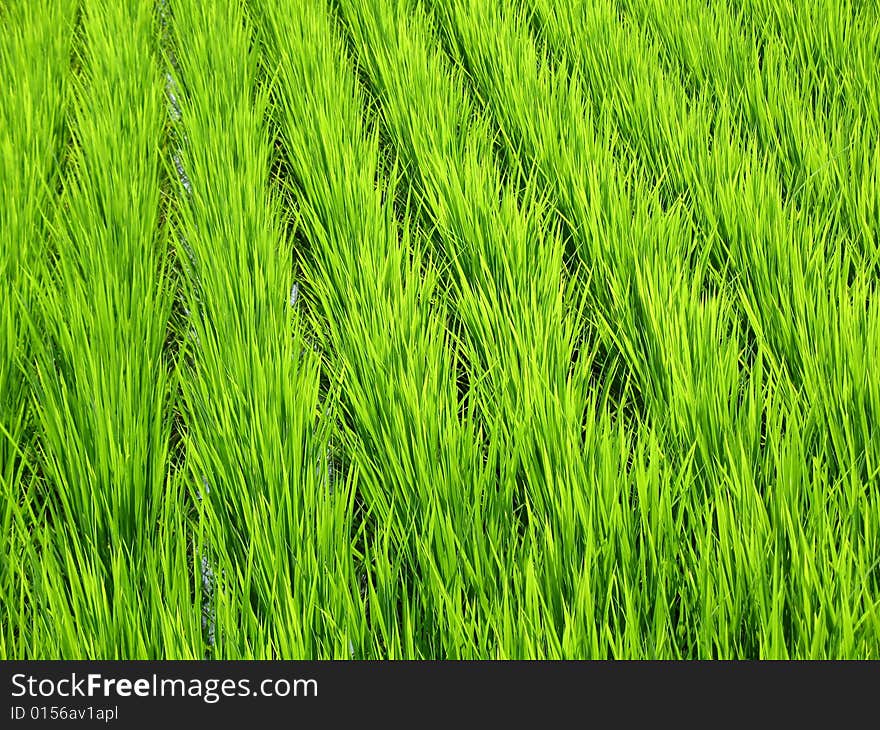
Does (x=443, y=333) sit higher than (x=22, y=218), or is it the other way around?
(x=22, y=218)

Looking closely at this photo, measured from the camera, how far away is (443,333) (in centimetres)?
123

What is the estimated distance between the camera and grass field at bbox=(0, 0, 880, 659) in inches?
34.8

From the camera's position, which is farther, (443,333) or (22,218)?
(22,218)

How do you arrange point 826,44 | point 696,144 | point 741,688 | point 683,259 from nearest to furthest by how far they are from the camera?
point 741,688, point 683,259, point 696,144, point 826,44

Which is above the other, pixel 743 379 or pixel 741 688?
pixel 743 379

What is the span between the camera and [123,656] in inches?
33.2

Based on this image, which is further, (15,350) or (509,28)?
(509,28)

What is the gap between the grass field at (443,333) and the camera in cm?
88

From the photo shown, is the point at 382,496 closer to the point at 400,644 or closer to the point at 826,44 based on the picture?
the point at 400,644

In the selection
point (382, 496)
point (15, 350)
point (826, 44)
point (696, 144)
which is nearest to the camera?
point (382, 496)

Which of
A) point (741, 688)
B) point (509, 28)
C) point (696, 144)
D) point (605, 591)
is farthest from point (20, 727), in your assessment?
point (509, 28)

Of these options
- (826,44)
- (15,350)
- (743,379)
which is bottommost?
(743,379)

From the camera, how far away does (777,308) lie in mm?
1208

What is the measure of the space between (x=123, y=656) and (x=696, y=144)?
1.32 meters
